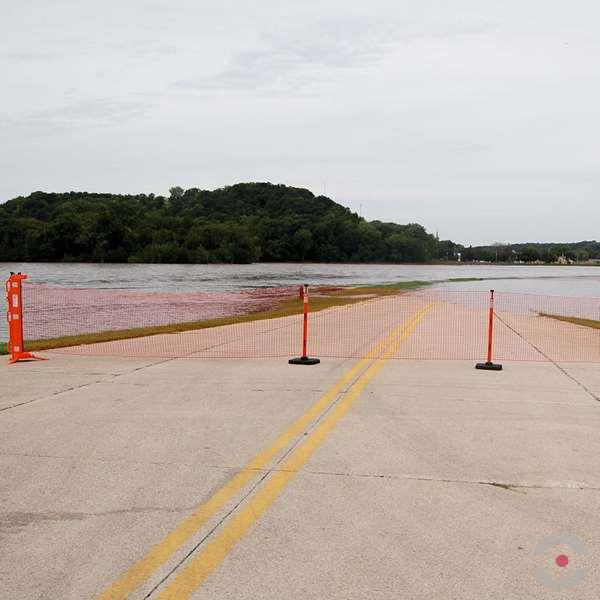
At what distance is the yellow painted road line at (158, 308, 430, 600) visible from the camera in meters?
3.69

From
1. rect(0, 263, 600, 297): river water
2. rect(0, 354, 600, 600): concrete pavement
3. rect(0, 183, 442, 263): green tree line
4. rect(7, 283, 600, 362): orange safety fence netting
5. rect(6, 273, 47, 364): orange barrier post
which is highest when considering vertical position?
rect(0, 183, 442, 263): green tree line

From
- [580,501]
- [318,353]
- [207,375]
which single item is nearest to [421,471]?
[580,501]

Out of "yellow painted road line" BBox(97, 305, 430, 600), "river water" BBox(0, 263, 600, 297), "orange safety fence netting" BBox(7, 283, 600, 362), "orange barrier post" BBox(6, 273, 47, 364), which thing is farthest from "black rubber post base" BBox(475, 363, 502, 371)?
"river water" BBox(0, 263, 600, 297)

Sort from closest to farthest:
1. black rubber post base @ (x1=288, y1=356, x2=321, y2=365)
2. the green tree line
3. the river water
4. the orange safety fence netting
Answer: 1. black rubber post base @ (x1=288, y1=356, x2=321, y2=365)
2. the orange safety fence netting
3. the river water
4. the green tree line

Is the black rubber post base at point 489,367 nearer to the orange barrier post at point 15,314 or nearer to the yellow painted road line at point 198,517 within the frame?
the yellow painted road line at point 198,517

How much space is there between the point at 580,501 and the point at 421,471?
1.22 metres

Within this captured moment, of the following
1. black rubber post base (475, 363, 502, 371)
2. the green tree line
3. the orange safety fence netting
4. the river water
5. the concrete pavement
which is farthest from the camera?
the green tree line

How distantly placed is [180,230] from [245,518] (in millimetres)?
160313

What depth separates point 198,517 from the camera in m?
4.64

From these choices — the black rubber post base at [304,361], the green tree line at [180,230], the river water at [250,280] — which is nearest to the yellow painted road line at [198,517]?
the black rubber post base at [304,361]

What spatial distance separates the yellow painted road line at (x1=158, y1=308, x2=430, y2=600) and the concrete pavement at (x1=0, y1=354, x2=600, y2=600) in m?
0.04

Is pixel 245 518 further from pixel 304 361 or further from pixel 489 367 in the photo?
pixel 489 367

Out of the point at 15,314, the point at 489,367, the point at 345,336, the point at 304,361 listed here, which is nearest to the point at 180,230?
the point at 345,336

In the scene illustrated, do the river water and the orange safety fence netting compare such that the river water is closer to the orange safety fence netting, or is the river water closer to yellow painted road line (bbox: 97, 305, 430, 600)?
the orange safety fence netting
